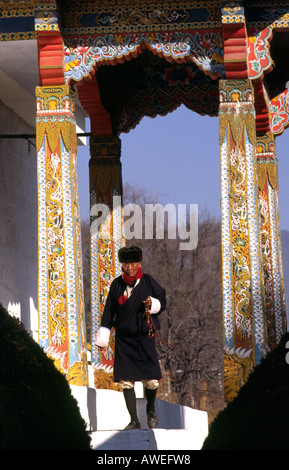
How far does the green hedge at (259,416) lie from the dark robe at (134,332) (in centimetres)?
302

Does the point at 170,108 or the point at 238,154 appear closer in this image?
the point at 238,154

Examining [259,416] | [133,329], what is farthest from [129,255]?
[259,416]

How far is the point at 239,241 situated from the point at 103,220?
312 centimetres

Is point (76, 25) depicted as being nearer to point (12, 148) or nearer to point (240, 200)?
point (240, 200)

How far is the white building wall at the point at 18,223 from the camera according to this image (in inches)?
531

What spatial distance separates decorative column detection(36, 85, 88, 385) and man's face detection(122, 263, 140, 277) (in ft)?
5.06

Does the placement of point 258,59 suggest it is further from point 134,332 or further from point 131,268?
point 134,332

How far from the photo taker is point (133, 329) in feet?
27.7

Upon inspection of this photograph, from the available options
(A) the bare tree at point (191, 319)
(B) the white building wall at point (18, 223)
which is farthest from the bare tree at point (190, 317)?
(B) the white building wall at point (18, 223)

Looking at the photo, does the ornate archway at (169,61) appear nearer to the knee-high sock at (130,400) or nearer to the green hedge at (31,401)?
the knee-high sock at (130,400)

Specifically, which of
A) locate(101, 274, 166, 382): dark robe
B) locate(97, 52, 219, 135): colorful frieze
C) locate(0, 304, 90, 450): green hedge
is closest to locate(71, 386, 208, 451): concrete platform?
locate(101, 274, 166, 382): dark robe
